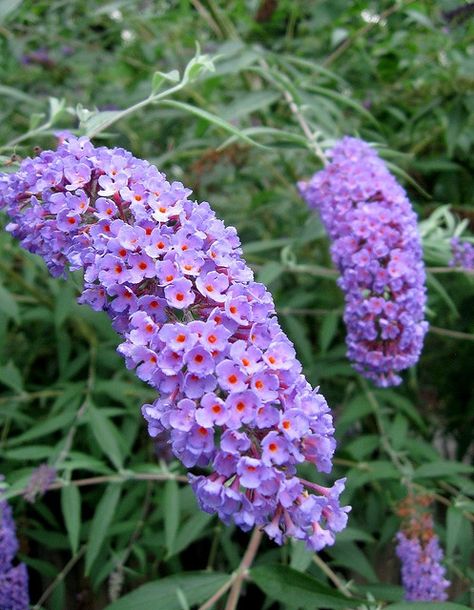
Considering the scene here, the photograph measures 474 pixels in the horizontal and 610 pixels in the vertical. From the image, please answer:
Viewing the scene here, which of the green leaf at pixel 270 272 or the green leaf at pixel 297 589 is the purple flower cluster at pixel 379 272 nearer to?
the green leaf at pixel 270 272

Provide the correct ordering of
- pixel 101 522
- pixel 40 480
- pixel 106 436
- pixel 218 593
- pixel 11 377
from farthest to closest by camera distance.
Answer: pixel 11 377 < pixel 106 436 < pixel 101 522 < pixel 40 480 < pixel 218 593

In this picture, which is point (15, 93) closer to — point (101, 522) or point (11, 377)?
point (11, 377)

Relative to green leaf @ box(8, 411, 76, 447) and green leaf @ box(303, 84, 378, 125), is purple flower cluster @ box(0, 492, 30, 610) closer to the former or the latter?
green leaf @ box(8, 411, 76, 447)

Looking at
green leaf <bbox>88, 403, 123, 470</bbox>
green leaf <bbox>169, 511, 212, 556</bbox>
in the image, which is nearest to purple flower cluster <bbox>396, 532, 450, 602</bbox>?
green leaf <bbox>169, 511, 212, 556</bbox>

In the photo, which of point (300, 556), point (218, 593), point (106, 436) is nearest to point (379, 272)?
point (300, 556)

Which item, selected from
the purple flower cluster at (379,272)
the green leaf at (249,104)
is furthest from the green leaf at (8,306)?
the purple flower cluster at (379,272)

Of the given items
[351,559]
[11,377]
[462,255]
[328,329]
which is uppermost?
[462,255]
